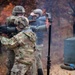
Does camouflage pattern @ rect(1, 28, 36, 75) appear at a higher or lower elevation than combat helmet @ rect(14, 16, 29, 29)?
lower

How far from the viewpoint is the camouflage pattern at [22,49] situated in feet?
18.8

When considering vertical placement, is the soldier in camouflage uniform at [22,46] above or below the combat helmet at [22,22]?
below

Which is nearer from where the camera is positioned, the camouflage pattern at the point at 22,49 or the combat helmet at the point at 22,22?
the camouflage pattern at the point at 22,49

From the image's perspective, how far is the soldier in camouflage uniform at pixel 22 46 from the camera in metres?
5.71

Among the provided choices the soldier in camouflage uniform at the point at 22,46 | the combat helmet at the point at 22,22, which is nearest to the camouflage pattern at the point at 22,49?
the soldier in camouflage uniform at the point at 22,46

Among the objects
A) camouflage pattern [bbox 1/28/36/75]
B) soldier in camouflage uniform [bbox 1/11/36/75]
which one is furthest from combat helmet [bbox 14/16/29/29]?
camouflage pattern [bbox 1/28/36/75]

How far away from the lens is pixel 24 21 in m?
5.85

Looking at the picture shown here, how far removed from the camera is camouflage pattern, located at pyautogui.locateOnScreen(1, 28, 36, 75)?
572cm

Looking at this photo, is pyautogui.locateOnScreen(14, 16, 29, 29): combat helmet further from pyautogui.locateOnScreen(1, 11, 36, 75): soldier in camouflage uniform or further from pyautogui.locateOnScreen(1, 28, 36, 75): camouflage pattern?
pyautogui.locateOnScreen(1, 28, 36, 75): camouflage pattern

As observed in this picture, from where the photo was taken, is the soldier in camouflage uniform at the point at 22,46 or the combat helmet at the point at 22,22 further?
the combat helmet at the point at 22,22

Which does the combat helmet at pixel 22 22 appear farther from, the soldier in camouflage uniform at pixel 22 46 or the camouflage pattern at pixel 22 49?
the camouflage pattern at pixel 22 49

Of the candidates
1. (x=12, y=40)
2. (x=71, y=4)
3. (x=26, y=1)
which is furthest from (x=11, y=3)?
(x=12, y=40)

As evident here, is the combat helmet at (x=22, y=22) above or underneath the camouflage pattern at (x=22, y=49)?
above

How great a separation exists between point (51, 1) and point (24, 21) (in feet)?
21.8
